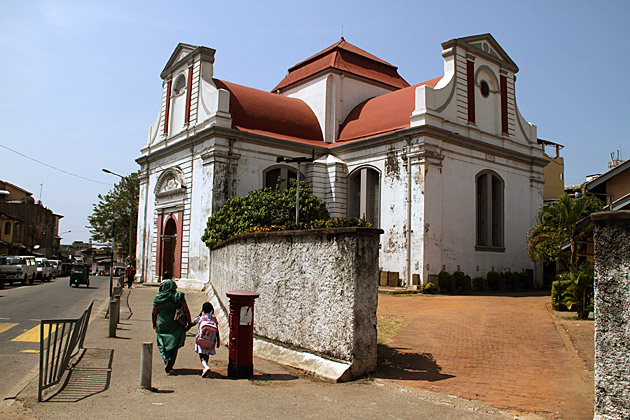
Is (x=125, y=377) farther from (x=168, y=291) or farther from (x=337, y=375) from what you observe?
(x=337, y=375)

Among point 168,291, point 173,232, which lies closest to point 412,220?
point 173,232

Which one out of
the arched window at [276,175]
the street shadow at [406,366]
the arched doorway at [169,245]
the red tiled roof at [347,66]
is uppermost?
the red tiled roof at [347,66]

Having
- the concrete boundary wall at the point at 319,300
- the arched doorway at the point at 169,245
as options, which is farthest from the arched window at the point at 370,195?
the concrete boundary wall at the point at 319,300

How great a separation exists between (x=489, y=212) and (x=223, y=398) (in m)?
22.1

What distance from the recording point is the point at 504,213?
27188 millimetres

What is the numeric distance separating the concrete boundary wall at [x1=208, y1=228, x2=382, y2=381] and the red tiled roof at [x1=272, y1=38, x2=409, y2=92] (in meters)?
21.5

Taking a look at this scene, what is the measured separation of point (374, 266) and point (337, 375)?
171cm

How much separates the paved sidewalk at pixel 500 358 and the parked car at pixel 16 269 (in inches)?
1073

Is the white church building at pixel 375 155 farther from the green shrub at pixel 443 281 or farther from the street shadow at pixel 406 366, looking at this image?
the street shadow at pixel 406 366

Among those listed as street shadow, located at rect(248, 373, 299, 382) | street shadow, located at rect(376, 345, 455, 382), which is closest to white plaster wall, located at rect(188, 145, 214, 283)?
street shadow, located at rect(376, 345, 455, 382)

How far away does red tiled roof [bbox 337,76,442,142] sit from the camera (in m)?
25.2

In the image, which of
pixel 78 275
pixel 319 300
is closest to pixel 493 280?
pixel 319 300

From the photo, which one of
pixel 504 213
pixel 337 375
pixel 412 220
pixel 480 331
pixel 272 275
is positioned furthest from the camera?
pixel 504 213

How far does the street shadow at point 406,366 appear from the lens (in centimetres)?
818
